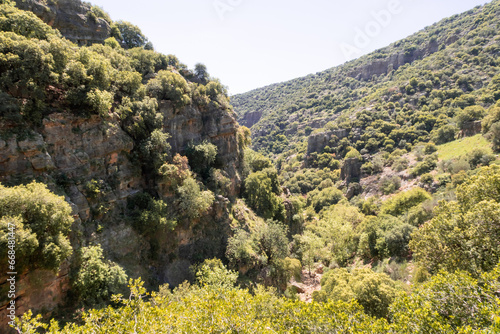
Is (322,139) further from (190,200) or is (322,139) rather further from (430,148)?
(190,200)

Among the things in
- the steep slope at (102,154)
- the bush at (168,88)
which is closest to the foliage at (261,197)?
the steep slope at (102,154)

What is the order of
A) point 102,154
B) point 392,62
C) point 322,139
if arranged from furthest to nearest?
point 392,62 → point 322,139 → point 102,154

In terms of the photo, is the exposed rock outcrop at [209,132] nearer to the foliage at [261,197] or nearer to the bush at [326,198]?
the foliage at [261,197]

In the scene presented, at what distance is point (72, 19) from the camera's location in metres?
32.8

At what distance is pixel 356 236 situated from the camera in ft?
131

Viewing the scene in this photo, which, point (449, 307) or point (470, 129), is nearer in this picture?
point (449, 307)

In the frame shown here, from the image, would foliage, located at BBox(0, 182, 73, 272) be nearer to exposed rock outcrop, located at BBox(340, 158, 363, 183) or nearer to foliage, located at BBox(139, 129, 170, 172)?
foliage, located at BBox(139, 129, 170, 172)

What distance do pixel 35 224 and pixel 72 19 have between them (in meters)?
32.8

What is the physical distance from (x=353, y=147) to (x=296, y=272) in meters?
68.1

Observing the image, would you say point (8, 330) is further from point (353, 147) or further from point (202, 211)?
point (353, 147)

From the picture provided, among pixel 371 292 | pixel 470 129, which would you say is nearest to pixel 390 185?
pixel 470 129

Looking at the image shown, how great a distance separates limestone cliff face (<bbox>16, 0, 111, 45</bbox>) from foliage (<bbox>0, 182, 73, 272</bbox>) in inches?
1075

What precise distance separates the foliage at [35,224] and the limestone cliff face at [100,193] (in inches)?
67.7

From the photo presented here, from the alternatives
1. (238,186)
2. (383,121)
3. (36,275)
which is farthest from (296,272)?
(383,121)
